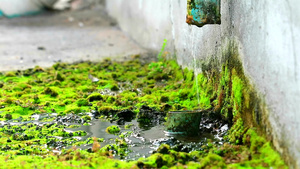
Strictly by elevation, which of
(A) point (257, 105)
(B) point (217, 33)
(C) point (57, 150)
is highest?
(B) point (217, 33)

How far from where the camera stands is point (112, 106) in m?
4.26

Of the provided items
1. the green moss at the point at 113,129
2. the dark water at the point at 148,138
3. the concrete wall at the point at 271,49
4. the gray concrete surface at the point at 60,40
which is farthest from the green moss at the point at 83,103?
the gray concrete surface at the point at 60,40

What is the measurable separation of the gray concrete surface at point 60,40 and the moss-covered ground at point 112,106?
0.76 metres

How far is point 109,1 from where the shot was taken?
11.4m

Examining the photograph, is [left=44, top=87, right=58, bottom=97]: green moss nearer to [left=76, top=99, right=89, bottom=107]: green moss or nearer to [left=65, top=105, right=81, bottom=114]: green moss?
[left=76, top=99, right=89, bottom=107]: green moss

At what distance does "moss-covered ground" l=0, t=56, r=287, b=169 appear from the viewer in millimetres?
2773

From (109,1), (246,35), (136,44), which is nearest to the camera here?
(246,35)

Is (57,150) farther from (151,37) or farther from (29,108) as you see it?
(151,37)

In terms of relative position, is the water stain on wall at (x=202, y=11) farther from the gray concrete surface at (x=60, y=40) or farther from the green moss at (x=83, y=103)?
the gray concrete surface at (x=60, y=40)

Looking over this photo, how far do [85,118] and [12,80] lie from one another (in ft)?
6.61

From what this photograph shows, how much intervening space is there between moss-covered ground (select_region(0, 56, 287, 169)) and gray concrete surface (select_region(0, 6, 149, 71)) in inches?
30.0

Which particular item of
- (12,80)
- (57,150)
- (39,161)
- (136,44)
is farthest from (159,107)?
(136,44)

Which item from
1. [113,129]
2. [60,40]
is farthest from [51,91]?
[60,40]

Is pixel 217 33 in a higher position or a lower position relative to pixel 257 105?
higher
